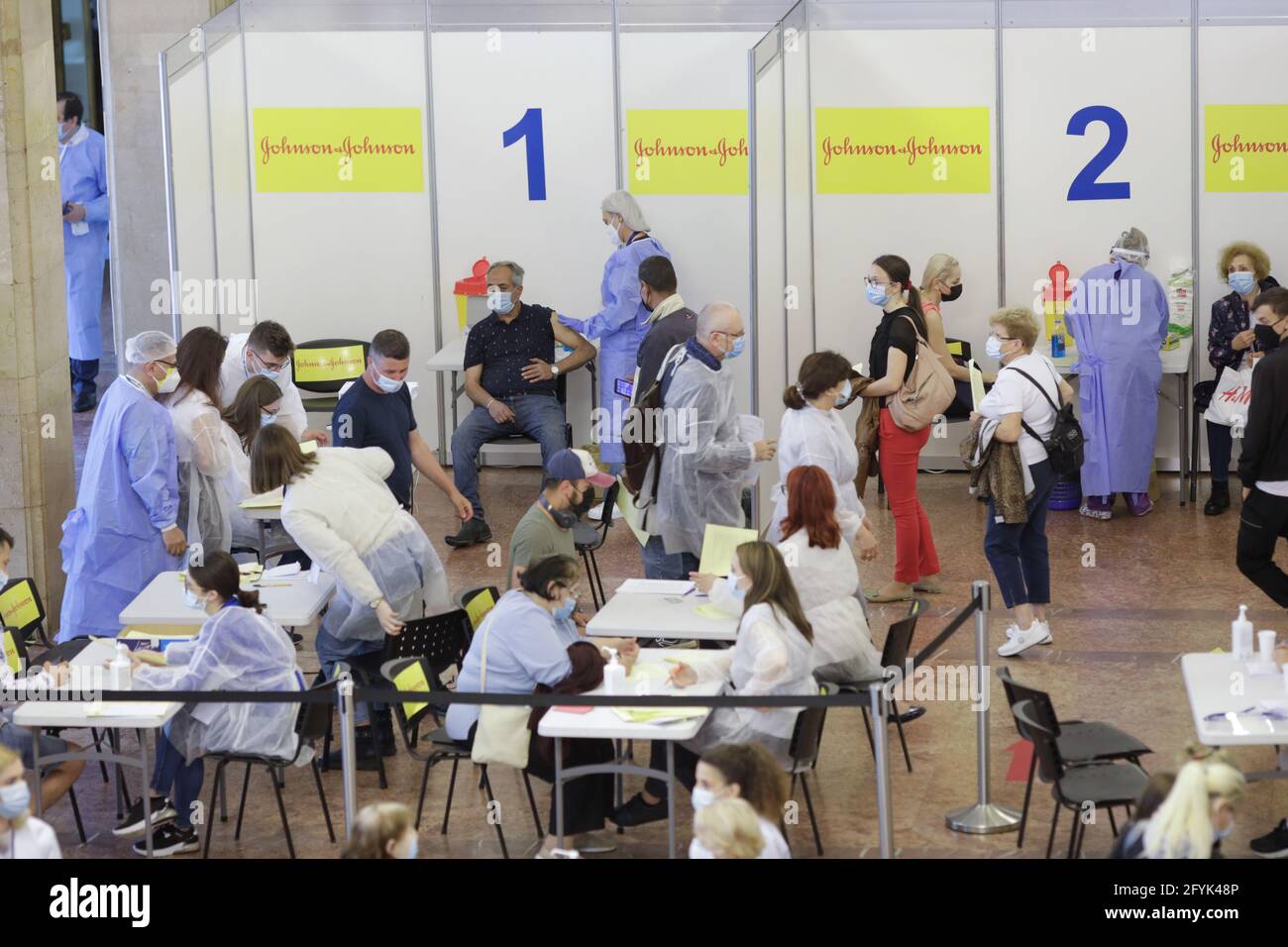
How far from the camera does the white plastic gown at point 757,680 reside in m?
5.54

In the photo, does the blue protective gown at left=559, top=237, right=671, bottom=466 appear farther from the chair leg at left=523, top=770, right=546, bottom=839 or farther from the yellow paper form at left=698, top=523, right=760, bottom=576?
the chair leg at left=523, top=770, right=546, bottom=839

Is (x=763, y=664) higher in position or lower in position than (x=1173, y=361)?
lower

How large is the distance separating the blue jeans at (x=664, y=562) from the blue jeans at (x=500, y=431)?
2.26 m

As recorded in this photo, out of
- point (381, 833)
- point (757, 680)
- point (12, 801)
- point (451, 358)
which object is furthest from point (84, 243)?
point (381, 833)

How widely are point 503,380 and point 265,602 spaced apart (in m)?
3.27

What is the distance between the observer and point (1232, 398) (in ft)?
32.5

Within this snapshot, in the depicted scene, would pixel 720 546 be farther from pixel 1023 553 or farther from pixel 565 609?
pixel 1023 553

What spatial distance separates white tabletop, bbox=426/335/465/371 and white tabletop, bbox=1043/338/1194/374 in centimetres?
346

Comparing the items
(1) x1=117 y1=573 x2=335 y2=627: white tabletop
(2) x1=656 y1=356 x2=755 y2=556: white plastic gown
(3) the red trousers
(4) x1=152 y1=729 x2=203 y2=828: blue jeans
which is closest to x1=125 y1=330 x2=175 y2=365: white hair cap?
(1) x1=117 y1=573 x2=335 y2=627: white tabletop

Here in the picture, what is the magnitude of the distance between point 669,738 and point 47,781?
6.92 ft

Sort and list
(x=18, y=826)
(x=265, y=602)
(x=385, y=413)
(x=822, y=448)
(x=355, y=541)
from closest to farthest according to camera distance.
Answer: (x=18, y=826), (x=355, y=541), (x=265, y=602), (x=822, y=448), (x=385, y=413)

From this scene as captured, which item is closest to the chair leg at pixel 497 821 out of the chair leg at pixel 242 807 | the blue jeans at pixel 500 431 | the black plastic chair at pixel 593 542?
the chair leg at pixel 242 807
